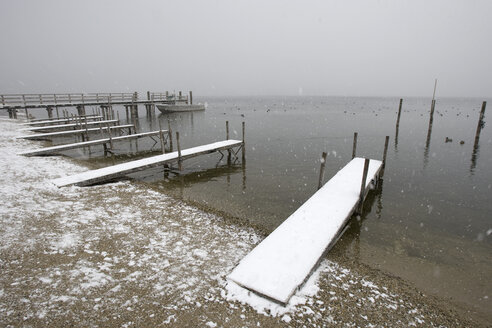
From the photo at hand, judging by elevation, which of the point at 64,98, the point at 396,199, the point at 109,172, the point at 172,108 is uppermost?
the point at 64,98

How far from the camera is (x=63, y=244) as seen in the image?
5.99 meters

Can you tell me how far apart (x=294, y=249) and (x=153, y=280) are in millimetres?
3110

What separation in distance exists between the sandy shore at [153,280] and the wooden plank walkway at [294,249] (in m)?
0.23

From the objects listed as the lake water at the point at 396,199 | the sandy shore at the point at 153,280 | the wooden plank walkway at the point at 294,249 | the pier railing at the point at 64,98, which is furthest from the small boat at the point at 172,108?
the wooden plank walkway at the point at 294,249

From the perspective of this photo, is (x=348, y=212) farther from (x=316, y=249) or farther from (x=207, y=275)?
(x=207, y=275)

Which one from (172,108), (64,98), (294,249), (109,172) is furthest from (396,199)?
(172,108)

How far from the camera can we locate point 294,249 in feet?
19.5

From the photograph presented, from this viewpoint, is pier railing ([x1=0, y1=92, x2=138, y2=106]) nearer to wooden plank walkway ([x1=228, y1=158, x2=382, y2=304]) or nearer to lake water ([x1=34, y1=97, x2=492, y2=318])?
lake water ([x1=34, y1=97, x2=492, y2=318])

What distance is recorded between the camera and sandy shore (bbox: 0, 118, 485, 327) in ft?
13.9

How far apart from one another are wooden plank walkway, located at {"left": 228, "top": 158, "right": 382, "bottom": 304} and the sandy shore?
0.77 feet

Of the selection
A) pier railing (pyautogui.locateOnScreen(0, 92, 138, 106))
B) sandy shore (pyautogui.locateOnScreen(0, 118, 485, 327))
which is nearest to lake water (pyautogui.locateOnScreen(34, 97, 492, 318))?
sandy shore (pyautogui.locateOnScreen(0, 118, 485, 327))

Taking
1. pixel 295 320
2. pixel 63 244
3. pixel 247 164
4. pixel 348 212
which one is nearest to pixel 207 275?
pixel 295 320

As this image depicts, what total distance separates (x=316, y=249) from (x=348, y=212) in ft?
8.10

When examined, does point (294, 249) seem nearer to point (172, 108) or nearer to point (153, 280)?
point (153, 280)
